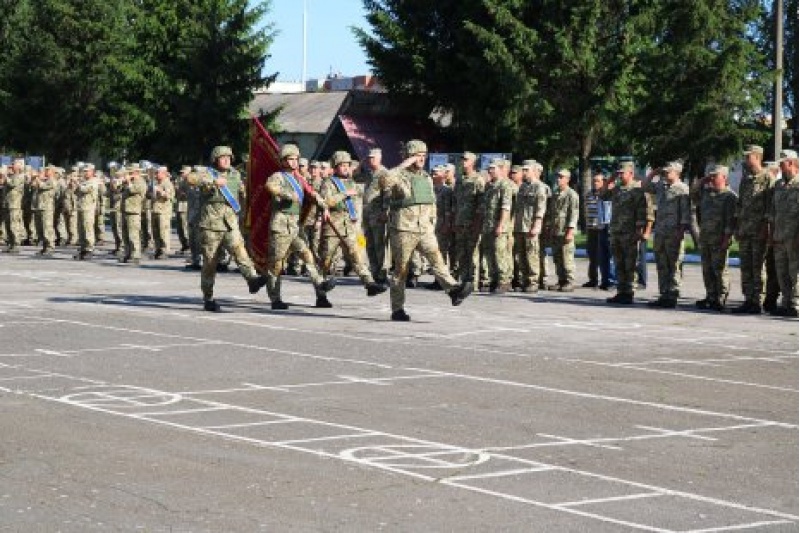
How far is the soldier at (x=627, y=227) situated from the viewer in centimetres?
2373

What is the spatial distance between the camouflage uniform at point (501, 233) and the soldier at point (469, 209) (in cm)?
40


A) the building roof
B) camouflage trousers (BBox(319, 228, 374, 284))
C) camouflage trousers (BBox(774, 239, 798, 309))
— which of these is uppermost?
the building roof

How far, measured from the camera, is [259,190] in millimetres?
22250

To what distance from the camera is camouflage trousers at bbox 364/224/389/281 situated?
27859 millimetres

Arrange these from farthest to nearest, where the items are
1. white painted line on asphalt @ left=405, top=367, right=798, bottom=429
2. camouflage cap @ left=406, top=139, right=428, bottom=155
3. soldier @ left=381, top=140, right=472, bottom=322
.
Result: camouflage cap @ left=406, top=139, right=428, bottom=155 < soldier @ left=381, top=140, right=472, bottom=322 < white painted line on asphalt @ left=405, top=367, right=798, bottom=429

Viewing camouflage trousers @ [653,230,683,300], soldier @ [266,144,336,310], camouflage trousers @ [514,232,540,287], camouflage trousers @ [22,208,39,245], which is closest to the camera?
soldier @ [266,144,336,310]

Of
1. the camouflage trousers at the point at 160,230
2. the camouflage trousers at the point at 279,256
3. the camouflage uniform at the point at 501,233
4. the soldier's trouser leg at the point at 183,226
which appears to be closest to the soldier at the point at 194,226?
the camouflage trousers at the point at 160,230

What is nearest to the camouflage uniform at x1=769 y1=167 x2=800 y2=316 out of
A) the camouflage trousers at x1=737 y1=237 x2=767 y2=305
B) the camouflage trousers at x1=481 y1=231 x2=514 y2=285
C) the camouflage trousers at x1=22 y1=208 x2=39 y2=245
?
the camouflage trousers at x1=737 y1=237 x2=767 y2=305

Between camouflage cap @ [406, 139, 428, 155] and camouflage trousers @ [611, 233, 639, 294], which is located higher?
camouflage cap @ [406, 139, 428, 155]

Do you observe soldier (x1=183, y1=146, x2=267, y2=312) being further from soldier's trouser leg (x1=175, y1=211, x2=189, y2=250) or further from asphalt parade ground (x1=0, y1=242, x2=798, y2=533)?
soldier's trouser leg (x1=175, y1=211, x2=189, y2=250)

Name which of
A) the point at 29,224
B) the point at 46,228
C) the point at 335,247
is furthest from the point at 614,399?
the point at 29,224

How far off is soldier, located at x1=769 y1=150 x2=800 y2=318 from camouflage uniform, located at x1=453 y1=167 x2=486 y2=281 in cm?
584

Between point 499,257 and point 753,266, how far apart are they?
4644 millimetres

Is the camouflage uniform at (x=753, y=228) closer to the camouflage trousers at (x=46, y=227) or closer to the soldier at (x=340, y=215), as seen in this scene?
the soldier at (x=340, y=215)
